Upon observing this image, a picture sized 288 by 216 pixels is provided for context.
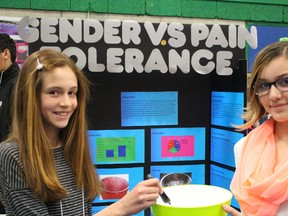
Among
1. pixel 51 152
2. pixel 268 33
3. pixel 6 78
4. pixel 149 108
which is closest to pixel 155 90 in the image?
pixel 149 108

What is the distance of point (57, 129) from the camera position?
1.17 m

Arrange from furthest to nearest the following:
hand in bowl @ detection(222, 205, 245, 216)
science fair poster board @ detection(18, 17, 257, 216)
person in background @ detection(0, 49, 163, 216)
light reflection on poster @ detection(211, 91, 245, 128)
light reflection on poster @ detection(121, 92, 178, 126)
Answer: light reflection on poster @ detection(121, 92, 178, 126)
light reflection on poster @ detection(211, 91, 245, 128)
science fair poster board @ detection(18, 17, 257, 216)
hand in bowl @ detection(222, 205, 245, 216)
person in background @ detection(0, 49, 163, 216)

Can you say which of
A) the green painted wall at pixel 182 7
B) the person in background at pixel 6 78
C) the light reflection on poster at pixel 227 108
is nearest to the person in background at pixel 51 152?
the light reflection on poster at pixel 227 108

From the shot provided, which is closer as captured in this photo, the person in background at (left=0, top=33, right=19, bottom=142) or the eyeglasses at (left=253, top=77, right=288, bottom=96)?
the eyeglasses at (left=253, top=77, right=288, bottom=96)

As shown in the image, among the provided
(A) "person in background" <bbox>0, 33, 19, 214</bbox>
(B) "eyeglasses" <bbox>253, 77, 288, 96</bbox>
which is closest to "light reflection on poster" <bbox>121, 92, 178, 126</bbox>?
(A) "person in background" <bbox>0, 33, 19, 214</bbox>

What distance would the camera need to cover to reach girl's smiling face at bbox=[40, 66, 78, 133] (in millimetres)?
1087

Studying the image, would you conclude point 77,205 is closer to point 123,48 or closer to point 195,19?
point 123,48

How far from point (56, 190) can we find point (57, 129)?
213mm

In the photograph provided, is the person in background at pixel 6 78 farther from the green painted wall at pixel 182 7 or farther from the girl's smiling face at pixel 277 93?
the girl's smiling face at pixel 277 93

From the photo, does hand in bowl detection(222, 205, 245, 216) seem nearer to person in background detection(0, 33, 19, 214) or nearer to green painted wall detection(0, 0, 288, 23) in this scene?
person in background detection(0, 33, 19, 214)

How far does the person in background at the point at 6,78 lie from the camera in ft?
7.85

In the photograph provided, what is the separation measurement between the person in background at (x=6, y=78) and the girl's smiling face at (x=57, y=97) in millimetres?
1296

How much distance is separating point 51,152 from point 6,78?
1649 millimetres

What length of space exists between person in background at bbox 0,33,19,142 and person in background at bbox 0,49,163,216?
1.27 m
